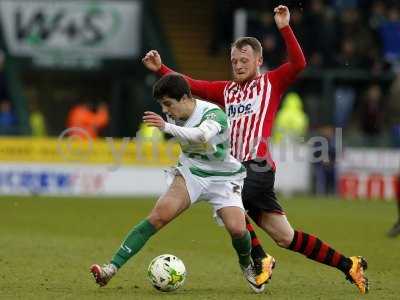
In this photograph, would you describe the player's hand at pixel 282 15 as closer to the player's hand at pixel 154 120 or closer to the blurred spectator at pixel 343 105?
the player's hand at pixel 154 120

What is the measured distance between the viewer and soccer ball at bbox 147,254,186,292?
8.84 m

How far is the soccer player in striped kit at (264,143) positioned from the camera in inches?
359

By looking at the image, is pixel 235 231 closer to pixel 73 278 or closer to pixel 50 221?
pixel 73 278

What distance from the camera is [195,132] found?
8.44 meters

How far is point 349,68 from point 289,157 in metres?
4.04

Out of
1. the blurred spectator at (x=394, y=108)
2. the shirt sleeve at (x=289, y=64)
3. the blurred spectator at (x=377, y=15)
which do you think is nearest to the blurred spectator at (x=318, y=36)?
the blurred spectator at (x=377, y=15)

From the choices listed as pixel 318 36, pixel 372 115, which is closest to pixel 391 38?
pixel 318 36

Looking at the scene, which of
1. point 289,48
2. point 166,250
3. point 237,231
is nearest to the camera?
point 237,231

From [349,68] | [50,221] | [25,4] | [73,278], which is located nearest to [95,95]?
[25,4]

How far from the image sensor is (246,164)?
30.1 feet

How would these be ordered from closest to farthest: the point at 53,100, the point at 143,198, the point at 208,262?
the point at 208,262
the point at 143,198
the point at 53,100

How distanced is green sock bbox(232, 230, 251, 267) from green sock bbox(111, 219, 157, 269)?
73 cm

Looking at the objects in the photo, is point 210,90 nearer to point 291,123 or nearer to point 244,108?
point 244,108

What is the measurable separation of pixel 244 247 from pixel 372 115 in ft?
55.1
